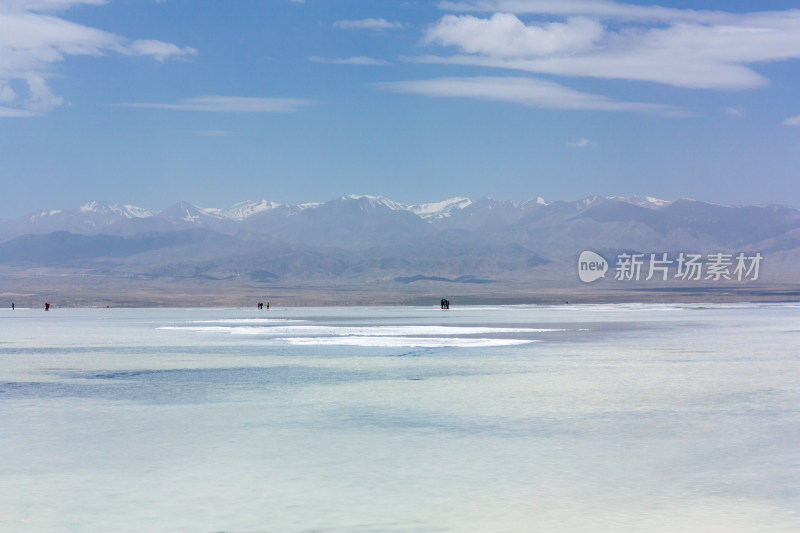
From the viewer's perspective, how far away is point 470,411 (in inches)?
826

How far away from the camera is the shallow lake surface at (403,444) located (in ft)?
39.7

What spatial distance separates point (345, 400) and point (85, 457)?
8084 mm

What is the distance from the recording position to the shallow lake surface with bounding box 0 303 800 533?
12.1 m

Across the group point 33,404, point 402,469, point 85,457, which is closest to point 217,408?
point 33,404

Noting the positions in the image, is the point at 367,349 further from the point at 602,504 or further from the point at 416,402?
the point at 602,504

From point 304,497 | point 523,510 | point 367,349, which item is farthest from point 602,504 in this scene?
point 367,349

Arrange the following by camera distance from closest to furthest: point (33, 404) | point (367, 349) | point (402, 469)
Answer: point (402, 469) < point (33, 404) < point (367, 349)

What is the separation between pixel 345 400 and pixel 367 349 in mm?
16783

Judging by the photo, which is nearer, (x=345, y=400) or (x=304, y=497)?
(x=304, y=497)

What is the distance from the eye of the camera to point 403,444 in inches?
664

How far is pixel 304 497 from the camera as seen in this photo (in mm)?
13023

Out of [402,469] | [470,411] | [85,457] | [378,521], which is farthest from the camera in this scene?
[470,411]

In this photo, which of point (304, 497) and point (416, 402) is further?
point (416, 402)

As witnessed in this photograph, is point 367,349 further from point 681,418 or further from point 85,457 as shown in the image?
point 85,457
